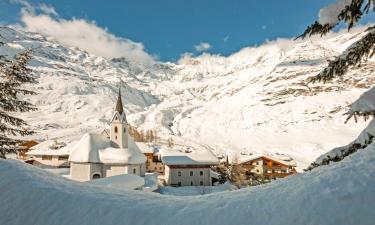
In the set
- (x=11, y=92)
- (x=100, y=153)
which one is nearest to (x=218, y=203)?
(x=11, y=92)

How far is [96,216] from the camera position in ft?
15.3

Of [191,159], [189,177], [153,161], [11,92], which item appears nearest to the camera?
[11,92]

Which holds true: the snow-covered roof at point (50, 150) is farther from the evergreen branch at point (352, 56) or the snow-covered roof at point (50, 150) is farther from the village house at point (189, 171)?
the evergreen branch at point (352, 56)

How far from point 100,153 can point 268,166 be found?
30.2 metres

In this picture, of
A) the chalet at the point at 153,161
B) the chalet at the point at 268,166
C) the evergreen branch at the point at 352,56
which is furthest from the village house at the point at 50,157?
the evergreen branch at the point at 352,56

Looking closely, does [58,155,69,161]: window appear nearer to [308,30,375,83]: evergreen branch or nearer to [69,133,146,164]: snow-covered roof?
[69,133,146,164]: snow-covered roof

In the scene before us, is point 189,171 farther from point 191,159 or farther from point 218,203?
point 218,203

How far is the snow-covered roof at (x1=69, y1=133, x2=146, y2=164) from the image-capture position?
4572cm

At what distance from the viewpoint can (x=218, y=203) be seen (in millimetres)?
4703

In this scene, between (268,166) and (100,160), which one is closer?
(100,160)

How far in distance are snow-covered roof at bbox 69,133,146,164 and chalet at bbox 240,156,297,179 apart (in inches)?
849

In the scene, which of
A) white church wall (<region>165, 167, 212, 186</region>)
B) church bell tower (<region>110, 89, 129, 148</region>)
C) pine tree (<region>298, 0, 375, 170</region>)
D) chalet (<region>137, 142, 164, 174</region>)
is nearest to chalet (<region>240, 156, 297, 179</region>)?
white church wall (<region>165, 167, 212, 186</region>)

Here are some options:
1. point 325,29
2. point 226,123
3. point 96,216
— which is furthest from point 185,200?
point 226,123

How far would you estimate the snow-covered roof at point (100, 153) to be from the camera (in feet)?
150
